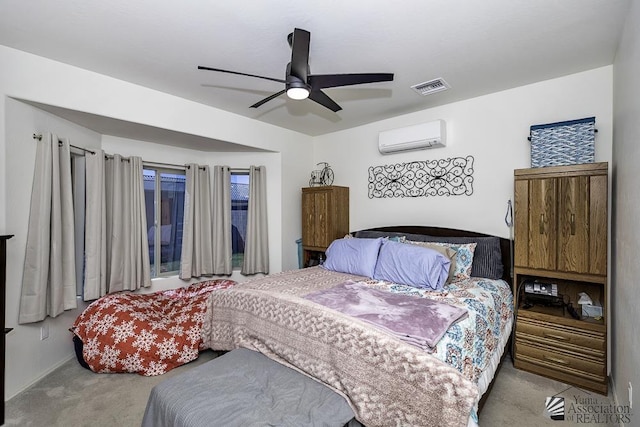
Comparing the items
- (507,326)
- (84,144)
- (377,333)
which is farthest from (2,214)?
(507,326)

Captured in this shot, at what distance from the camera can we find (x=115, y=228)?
124 inches

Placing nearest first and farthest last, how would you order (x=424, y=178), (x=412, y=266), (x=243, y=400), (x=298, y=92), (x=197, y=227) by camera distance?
1. (x=243, y=400)
2. (x=298, y=92)
3. (x=412, y=266)
4. (x=424, y=178)
5. (x=197, y=227)

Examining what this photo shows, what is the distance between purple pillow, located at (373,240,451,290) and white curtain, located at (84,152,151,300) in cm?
261

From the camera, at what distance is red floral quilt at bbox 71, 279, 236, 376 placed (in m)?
2.44

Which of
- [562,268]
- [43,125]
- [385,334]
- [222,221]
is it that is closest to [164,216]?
[222,221]

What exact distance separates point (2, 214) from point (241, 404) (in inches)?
86.5

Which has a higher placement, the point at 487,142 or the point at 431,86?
the point at 431,86

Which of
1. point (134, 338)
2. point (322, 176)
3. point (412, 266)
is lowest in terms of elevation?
point (134, 338)

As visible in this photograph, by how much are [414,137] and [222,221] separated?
262 centimetres

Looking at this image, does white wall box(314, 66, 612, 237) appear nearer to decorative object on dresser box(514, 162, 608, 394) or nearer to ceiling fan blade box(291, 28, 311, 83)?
decorative object on dresser box(514, 162, 608, 394)

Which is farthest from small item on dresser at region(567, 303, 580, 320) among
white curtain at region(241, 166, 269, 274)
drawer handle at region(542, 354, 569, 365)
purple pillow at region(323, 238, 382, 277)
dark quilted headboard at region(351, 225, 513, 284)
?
white curtain at region(241, 166, 269, 274)

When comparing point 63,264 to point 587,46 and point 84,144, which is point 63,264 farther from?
point 587,46

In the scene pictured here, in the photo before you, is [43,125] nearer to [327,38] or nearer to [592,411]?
[327,38]

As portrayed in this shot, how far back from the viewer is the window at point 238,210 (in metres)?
4.23
